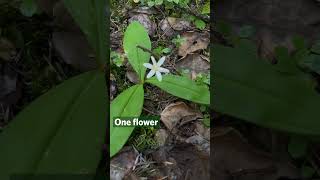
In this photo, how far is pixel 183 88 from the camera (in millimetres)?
1463

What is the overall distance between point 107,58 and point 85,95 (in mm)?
141

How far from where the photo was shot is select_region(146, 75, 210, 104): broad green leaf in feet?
4.78

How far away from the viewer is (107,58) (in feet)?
4.86

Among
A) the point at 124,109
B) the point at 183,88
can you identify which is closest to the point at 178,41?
the point at 183,88

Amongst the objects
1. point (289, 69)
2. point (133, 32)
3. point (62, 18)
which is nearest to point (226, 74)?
point (289, 69)

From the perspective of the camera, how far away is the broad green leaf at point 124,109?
1410 millimetres

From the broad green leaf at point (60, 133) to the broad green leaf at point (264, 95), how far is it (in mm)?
337

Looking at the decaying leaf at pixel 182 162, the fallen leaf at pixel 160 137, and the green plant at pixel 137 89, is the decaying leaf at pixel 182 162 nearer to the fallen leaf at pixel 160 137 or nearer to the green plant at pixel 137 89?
the fallen leaf at pixel 160 137

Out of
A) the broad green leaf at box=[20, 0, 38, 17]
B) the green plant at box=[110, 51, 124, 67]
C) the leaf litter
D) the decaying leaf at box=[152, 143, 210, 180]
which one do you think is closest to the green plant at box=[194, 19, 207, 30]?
the leaf litter

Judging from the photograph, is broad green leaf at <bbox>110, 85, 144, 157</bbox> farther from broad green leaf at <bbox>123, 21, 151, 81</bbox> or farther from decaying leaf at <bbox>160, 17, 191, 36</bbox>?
decaying leaf at <bbox>160, 17, 191, 36</bbox>

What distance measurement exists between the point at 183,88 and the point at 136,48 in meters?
0.18

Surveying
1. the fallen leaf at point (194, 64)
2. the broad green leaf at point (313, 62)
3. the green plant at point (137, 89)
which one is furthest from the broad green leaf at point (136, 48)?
the broad green leaf at point (313, 62)

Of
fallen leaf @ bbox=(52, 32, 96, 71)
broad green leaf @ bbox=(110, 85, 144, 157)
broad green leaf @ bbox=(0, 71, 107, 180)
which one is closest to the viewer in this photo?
broad green leaf @ bbox=(0, 71, 107, 180)

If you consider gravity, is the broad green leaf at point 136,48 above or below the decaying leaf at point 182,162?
above
